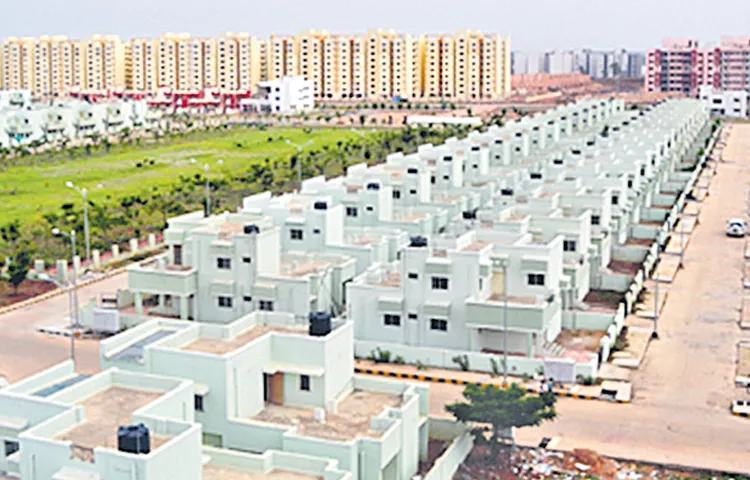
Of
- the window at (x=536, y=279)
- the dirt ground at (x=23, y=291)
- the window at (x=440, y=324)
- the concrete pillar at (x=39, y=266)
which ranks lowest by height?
the dirt ground at (x=23, y=291)

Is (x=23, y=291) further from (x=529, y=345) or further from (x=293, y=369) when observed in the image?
(x=293, y=369)

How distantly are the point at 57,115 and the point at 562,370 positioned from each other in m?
89.3

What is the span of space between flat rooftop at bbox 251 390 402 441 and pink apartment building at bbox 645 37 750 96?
14923 cm

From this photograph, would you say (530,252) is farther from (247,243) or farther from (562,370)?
(247,243)

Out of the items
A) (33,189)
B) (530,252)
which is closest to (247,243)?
(530,252)


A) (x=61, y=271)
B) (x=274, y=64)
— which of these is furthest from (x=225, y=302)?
(x=274, y=64)

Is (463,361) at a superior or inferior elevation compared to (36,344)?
superior

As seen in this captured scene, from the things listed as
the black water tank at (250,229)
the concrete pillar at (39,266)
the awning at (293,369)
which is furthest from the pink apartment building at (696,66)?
the awning at (293,369)

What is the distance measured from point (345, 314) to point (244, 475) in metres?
15.7

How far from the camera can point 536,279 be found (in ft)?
110

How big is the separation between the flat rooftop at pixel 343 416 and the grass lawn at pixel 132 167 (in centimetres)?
4097

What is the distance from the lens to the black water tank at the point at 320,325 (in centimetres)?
2331

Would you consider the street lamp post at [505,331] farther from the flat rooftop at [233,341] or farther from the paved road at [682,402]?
the flat rooftop at [233,341]

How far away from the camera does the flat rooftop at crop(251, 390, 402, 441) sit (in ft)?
69.6
